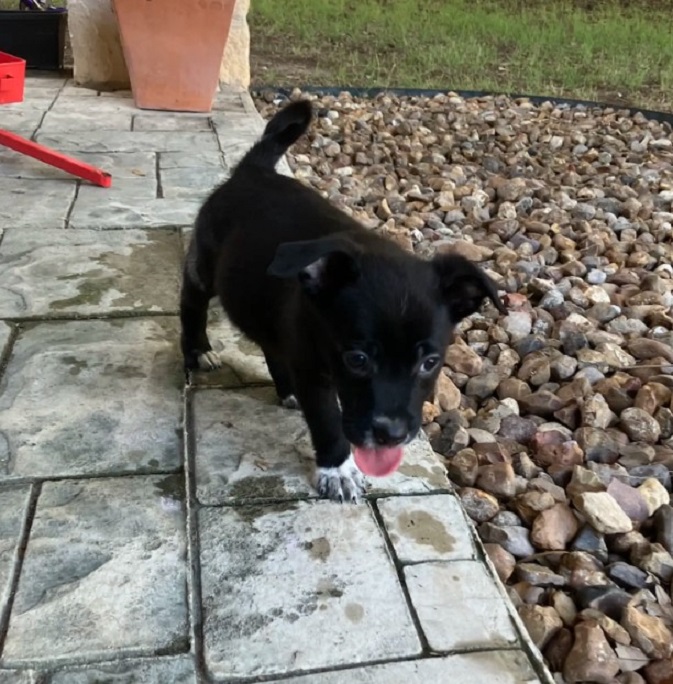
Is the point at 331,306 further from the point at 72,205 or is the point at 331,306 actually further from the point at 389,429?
the point at 72,205

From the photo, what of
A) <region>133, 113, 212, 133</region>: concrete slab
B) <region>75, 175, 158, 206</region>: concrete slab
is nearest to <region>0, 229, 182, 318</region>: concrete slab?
<region>75, 175, 158, 206</region>: concrete slab

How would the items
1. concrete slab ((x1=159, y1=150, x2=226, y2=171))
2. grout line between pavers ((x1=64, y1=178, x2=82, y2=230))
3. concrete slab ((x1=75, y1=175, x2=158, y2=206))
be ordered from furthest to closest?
concrete slab ((x1=159, y1=150, x2=226, y2=171)), concrete slab ((x1=75, y1=175, x2=158, y2=206)), grout line between pavers ((x1=64, y1=178, x2=82, y2=230))

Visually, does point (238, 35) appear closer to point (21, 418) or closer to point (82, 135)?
point (82, 135)

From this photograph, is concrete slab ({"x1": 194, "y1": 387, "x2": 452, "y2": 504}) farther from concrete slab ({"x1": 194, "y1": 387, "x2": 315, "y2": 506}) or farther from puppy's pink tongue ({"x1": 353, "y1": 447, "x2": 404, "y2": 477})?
puppy's pink tongue ({"x1": 353, "y1": 447, "x2": 404, "y2": 477})

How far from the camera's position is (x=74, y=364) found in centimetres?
273

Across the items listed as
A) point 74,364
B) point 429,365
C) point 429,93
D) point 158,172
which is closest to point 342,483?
point 429,365

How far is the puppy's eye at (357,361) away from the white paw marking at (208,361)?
92cm

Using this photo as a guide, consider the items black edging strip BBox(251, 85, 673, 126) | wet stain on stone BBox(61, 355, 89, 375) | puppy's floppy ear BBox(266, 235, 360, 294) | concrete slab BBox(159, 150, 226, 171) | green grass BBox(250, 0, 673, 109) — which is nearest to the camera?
puppy's floppy ear BBox(266, 235, 360, 294)

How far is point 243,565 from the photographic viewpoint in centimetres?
191

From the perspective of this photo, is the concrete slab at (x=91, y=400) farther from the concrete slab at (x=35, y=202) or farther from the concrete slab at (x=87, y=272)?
the concrete slab at (x=35, y=202)

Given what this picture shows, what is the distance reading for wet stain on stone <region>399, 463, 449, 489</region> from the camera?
7.30ft

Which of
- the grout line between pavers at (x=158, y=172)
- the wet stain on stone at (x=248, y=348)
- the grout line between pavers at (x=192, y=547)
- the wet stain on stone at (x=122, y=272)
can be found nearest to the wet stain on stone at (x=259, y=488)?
the grout line between pavers at (x=192, y=547)

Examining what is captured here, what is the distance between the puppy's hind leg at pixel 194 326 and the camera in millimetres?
2729

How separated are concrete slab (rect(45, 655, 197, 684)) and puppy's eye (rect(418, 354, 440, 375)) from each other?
2.48 ft
